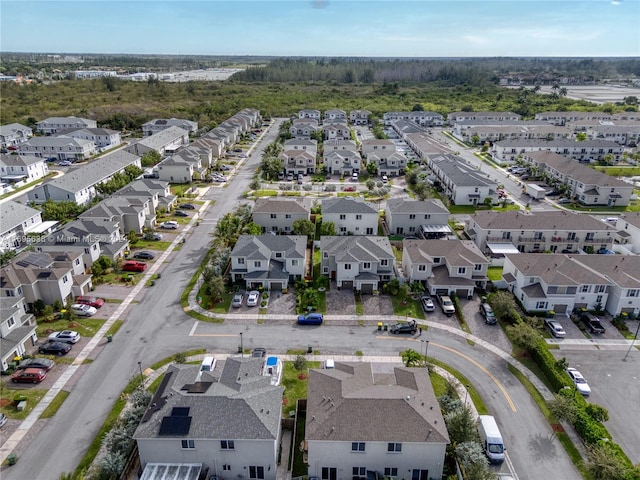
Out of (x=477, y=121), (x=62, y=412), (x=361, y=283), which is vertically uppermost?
(x=477, y=121)

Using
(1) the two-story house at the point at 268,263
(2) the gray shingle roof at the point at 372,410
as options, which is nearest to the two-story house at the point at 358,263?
(1) the two-story house at the point at 268,263

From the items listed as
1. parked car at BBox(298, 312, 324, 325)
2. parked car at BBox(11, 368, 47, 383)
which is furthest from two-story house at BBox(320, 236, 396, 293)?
parked car at BBox(11, 368, 47, 383)

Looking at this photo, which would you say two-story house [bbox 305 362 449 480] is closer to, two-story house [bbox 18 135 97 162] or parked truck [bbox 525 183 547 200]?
parked truck [bbox 525 183 547 200]

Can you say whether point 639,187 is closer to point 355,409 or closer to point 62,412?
point 355,409

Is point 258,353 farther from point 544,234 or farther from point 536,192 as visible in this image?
point 536,192

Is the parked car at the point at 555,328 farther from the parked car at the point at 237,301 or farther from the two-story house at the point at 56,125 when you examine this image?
the two-story house at the point at 56,125

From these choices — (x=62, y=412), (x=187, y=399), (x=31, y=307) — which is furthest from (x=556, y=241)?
(x=31, y=307)

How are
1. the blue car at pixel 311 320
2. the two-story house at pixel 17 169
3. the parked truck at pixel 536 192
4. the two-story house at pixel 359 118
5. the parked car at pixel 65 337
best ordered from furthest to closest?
the two-story house at pixel 359 118 < the two-story house at pixel 17 169 < the parked truck at pixel 536 192 < the blue car at pixel 311 320 < the parked car at pixel 65 337
